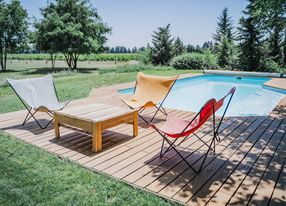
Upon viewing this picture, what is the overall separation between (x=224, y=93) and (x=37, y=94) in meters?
8.62

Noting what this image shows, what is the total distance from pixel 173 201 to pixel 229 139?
2.09 m

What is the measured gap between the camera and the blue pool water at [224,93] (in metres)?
8.22

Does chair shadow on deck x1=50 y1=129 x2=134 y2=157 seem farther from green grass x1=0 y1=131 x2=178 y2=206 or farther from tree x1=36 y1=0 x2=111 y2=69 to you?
tree x1=36 y1=0 x2=111 y2=69

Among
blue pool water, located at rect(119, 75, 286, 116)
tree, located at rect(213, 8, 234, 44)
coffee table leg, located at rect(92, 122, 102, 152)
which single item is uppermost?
tree, located at rect(213, 8, 234, 44)

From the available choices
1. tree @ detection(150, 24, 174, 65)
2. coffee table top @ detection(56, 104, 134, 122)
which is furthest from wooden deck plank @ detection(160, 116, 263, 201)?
tree @ detection(150, 24, 174, 65)

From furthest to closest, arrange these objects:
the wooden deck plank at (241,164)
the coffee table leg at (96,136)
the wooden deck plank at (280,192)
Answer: the coffee table leg at (96,136), the wooden deck plank at (241,164), the wooden deck plank at (280,192)

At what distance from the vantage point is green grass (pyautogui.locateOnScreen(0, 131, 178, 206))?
2.47 m

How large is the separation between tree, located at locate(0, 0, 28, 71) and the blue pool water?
67.8ft

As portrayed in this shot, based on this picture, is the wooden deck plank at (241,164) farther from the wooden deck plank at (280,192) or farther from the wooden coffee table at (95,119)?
the wooden coffee table at (95,119)

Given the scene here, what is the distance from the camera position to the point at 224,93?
11.5 m

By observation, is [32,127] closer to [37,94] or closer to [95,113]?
[37,94]

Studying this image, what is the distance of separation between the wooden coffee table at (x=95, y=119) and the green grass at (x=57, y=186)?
0.56 m

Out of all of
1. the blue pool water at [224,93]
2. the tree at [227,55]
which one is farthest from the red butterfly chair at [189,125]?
the tree at [227,55]

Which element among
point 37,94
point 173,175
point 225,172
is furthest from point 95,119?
point 37,94
